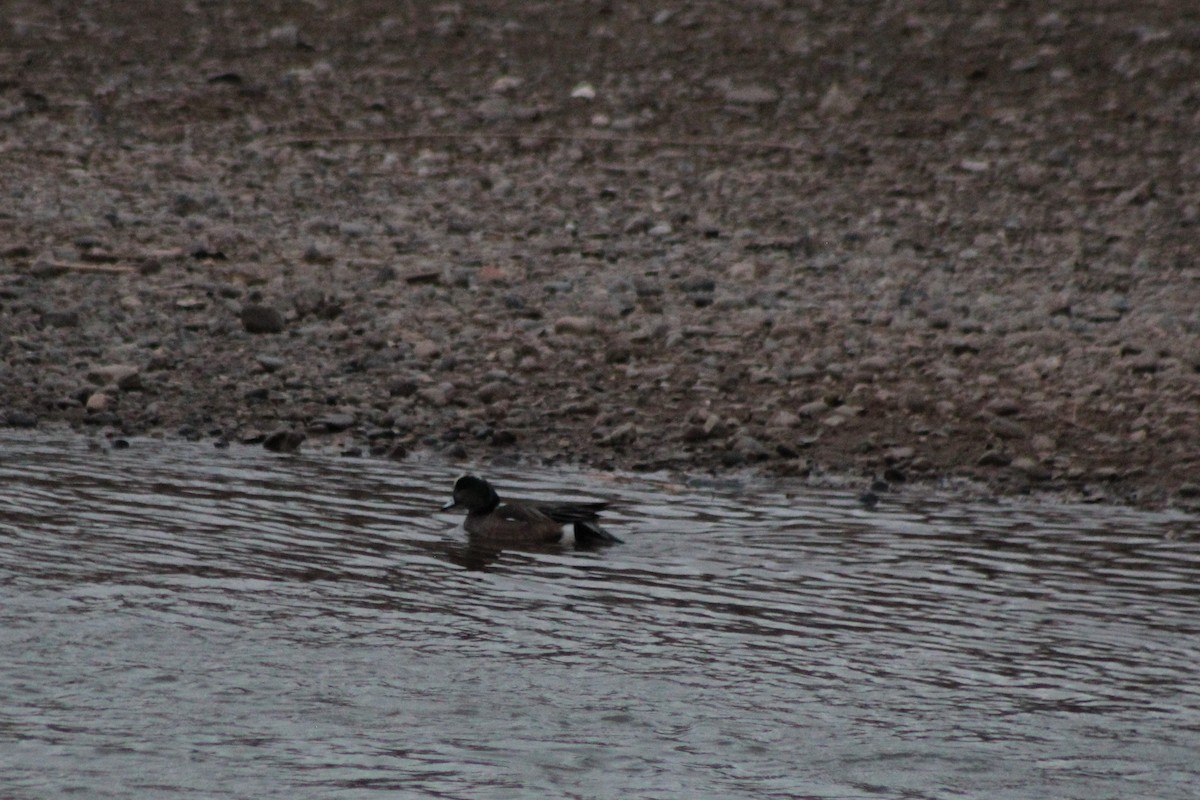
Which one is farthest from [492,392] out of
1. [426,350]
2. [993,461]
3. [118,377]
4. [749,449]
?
[993,461]

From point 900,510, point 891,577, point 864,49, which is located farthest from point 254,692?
point 864,49

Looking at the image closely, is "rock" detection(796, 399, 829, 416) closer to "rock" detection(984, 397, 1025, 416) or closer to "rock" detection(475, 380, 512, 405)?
"rock" detection(984, 397, 1025, 416)

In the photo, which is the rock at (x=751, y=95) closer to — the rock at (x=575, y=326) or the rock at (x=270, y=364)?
the rock at (x=575, y=326)

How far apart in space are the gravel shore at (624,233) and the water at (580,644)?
927 mm

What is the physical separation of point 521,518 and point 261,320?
10.9 ft

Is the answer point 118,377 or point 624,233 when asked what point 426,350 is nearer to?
point 118,377

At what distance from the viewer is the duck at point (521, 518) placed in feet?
26.2

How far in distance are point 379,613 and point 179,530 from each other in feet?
4.60

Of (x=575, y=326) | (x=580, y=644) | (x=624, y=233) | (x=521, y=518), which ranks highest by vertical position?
(x=624, y=233)

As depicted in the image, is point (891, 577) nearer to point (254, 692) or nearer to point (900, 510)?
point (900, 510)

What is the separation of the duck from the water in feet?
0.26

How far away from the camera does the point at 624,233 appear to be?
42.2 feet

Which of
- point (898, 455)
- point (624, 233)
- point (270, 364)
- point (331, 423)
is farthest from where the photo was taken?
point (624, 233)

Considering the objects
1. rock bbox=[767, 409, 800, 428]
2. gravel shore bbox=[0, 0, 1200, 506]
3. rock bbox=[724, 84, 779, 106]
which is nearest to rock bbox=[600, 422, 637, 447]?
gravel shore bbox=[0, 0, 1200, 506]
